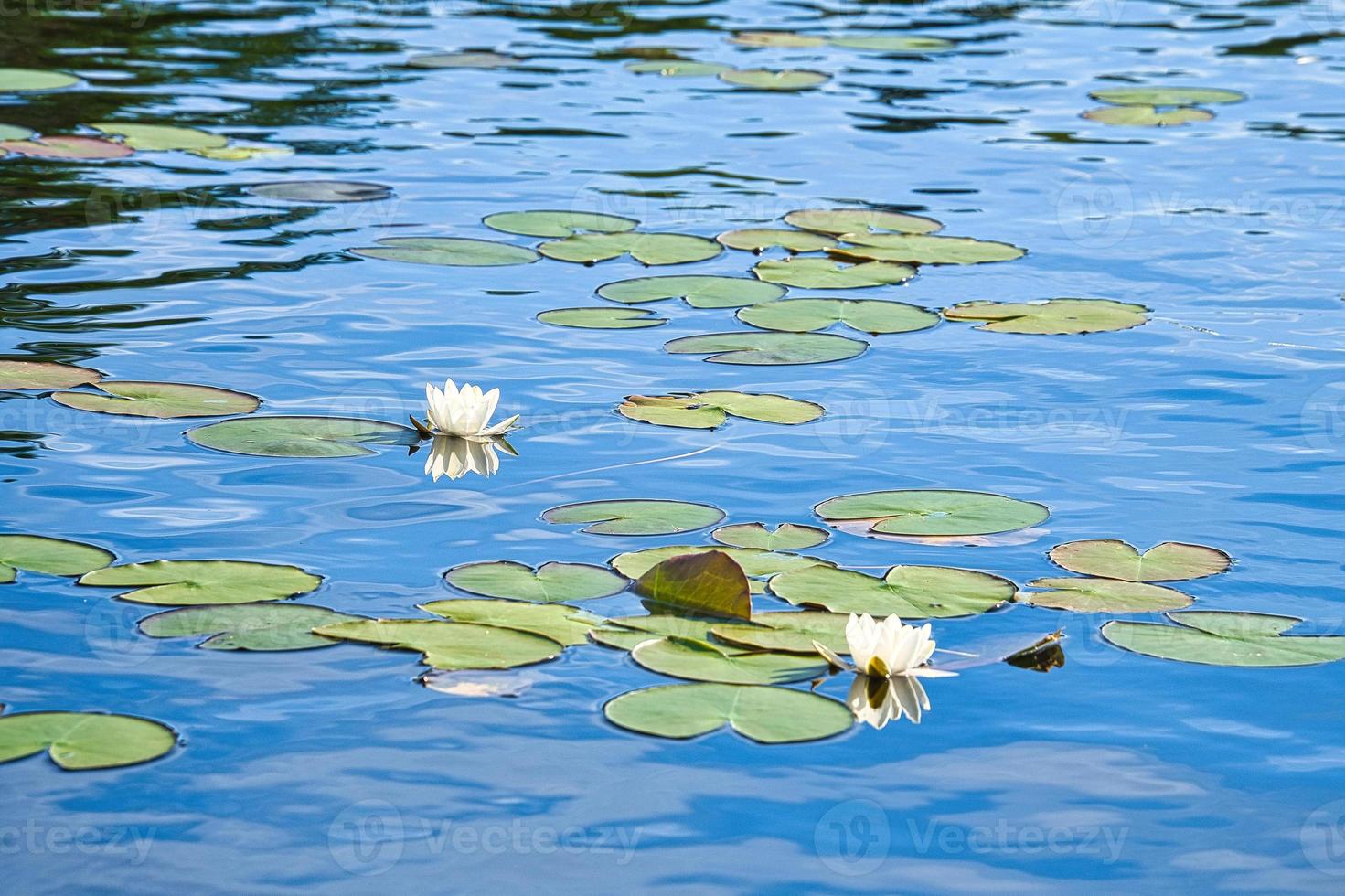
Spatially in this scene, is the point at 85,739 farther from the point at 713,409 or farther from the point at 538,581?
the point at 713,409

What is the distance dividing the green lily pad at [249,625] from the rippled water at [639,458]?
5 centimetres

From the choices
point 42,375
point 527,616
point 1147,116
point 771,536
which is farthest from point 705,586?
point 1147,116

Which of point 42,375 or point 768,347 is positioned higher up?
point 42,375

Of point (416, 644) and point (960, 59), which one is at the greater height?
point (960, 59)

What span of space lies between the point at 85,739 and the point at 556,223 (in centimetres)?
456

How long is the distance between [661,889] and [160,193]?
19.7ft

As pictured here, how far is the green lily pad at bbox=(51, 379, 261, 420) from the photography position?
16.8 ft

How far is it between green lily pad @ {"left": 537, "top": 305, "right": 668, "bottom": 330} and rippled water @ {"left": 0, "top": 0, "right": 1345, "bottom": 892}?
0.06 m

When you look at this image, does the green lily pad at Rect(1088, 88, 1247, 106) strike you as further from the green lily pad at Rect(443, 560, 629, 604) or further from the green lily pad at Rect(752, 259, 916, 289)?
the green lily pad at Rect(443, 560, 629, 604)

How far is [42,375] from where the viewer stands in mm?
5371

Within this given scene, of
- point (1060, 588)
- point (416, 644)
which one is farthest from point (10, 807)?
point (1060, 588)

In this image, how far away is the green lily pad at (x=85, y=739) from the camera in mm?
3154

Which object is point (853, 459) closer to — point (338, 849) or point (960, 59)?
point (338, 849)

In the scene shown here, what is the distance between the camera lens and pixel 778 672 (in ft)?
11.5
